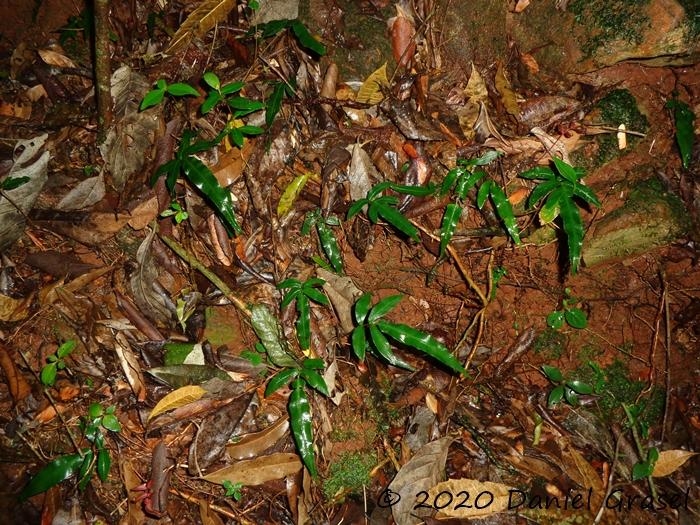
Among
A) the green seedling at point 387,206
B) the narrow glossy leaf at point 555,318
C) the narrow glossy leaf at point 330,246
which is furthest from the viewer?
the narrow glossy leaf at point 555,318

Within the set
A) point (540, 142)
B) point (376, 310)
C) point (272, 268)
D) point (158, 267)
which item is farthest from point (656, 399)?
point (158, 267)

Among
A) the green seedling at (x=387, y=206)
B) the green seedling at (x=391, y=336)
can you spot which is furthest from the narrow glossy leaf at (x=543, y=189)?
the green seedling at (x=391, y=336)

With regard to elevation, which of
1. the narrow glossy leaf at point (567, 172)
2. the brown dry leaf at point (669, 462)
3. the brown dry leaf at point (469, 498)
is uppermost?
the narrow glossy leaf at point (567, 172)

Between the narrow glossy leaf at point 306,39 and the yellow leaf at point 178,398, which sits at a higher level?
the narrow glossy leaf at point 306,39

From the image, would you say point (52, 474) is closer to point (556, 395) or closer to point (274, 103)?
point (274, 103)

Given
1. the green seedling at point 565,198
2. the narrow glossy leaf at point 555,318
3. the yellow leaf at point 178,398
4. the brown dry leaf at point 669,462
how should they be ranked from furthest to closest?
the narrow glossy leaf at point 555,318, the brown dry leaf at point 669,462, the yellow leaf at point 178,398, the green seedling at point 565,198

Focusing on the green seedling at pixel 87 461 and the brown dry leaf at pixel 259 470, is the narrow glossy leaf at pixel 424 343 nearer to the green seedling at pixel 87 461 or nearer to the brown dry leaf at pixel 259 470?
the brown dry leaf at pixel 259 470

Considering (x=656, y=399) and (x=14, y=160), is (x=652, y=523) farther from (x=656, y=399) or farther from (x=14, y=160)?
(x=14, y=160)
